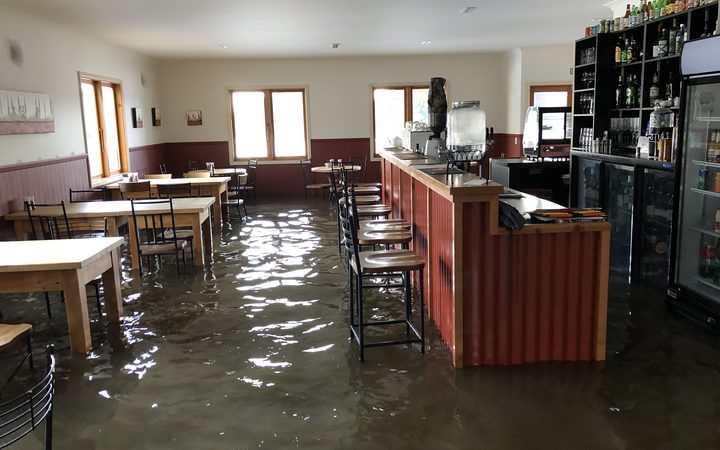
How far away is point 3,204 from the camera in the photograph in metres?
6.13

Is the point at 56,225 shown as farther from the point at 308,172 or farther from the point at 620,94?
the point at 308,172

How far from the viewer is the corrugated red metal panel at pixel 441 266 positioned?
3750 millimetres

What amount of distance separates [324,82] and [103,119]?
467 centimetres

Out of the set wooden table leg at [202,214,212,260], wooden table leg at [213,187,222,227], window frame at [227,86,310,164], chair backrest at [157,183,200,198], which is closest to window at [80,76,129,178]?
chair backrest at [157,183,200,198]

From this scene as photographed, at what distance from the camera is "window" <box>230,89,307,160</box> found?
482 inches

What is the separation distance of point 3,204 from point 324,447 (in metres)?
5.06

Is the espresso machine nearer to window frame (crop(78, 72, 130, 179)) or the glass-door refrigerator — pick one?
the glass-door refrigerator

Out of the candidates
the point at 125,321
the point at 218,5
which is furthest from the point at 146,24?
the point at 125,321

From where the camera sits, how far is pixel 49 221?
567 centimetres

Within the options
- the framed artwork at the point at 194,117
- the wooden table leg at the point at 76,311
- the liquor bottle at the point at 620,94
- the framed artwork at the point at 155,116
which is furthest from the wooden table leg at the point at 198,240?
the framed artwork at the point at 194,117

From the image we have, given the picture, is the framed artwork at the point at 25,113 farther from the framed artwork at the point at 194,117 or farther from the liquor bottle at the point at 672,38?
the liquor bottle at the point at 672,38

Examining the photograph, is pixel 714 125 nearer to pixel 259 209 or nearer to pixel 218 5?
pixel 218 5

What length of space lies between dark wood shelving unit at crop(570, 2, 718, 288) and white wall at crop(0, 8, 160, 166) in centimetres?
615

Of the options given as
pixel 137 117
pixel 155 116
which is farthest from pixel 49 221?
pixel 155 116
